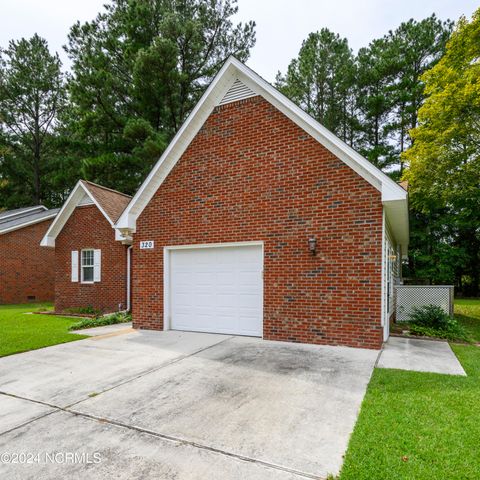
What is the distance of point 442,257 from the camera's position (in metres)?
20.9

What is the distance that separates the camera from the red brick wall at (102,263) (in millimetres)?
12594

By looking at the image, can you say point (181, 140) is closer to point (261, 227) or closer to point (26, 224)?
point (261, 227)

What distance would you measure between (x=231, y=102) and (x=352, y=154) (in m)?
3.28

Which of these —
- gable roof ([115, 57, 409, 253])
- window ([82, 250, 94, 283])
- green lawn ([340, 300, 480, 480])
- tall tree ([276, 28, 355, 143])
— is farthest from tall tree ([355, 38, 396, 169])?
green lawn ([340, 300, 480, 480])

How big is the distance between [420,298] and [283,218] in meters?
5.86

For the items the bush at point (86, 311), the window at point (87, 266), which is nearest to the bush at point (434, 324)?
the bush at point (86, 311)

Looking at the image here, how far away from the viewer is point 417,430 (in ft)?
10.6

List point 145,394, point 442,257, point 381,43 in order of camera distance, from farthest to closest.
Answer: point 381,43
point 442,257
point 145,394

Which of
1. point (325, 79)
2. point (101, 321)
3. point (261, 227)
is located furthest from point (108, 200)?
point (325, 79)

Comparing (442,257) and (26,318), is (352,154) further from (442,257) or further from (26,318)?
(442,257)

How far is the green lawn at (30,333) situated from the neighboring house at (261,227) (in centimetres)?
202

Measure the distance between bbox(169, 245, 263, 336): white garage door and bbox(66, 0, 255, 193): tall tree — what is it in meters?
12.2

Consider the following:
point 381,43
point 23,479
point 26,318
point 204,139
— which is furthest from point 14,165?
point 23,479

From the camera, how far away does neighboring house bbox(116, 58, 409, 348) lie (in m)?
6.54
